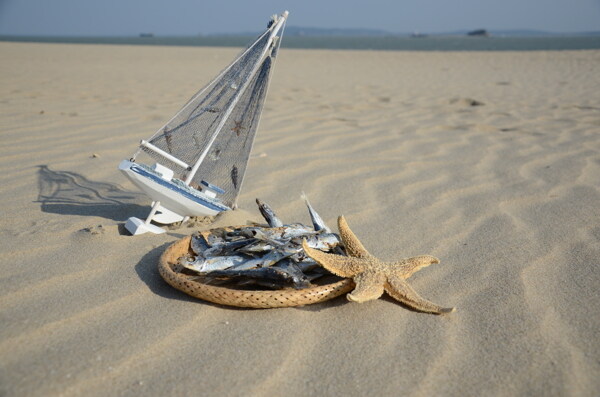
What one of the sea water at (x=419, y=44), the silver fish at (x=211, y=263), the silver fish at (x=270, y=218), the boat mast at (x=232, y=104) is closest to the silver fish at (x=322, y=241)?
the silver fish at (x=270, y=218)

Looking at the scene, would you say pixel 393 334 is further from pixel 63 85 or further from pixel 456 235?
pixel 63 85

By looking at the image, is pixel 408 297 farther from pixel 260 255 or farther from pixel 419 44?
pixel 419 44

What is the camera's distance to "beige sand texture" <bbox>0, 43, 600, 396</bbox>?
209 cm

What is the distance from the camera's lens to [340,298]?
2709 millimetres

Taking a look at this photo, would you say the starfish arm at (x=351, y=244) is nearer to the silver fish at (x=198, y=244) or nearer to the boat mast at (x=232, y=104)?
the silver fish at (x=198, y=244)

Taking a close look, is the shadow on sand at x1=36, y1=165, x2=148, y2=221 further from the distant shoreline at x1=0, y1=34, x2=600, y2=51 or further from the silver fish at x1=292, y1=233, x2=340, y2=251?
the distant shoreline at x1=0, y1=34, x2=600, y2=51

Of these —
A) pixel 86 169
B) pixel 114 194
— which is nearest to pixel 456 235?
pixel 114 194

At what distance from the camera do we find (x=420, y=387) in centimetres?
203

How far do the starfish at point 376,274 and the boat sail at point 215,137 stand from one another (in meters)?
1.07

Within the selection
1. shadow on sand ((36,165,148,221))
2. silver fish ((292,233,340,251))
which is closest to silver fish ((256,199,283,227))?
silver fish ((292,233,340,251))

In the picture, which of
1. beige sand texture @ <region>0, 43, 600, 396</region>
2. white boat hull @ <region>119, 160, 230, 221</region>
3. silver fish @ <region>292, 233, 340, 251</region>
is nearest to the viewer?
beige sand texture @ <region>0, 43, 600, 396</region>

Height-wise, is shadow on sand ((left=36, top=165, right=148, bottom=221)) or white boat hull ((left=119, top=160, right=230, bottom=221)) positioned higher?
white boat hull ((left=119, top=160, right=230, bottom=221))

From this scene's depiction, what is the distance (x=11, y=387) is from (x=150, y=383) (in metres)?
0.50

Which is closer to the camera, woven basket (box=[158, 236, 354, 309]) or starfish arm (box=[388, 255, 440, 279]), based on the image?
woven basket (box=[158, 236, 354, 309])
